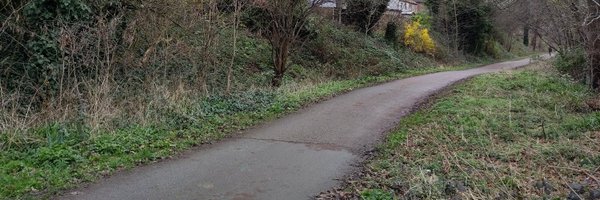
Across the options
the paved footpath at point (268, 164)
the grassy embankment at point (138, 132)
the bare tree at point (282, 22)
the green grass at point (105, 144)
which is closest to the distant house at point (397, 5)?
the bare tree at point (282, 22)

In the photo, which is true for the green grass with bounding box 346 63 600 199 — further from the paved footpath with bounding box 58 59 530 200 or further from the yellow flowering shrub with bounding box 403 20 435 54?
the yellow flowering shrub with bounding box 403 20 435 54

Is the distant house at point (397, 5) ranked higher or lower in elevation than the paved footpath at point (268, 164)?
higher

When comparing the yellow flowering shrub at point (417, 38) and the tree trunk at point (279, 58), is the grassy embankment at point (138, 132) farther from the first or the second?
the yellow flowering shrub at point (417, 38)

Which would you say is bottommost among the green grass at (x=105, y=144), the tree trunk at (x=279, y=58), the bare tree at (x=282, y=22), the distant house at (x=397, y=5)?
the green grass at (x=105, y=144)

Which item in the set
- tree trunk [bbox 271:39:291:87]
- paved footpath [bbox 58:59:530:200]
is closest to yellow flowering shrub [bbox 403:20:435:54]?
tree trunk [bbox 271:39:291:87]

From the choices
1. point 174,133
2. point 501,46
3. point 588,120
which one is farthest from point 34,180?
point 501,46

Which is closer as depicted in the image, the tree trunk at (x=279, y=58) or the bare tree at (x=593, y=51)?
the bare tree at (x=593, y=51)

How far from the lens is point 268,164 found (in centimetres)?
725

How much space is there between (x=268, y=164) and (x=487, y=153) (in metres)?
3.40

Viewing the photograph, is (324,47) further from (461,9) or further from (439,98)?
(461,9)

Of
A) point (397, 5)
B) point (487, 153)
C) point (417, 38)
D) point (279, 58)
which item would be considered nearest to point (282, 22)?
point (279, 58)

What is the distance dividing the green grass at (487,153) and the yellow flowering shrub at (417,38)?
65.2 feet

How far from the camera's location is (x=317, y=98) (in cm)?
1394

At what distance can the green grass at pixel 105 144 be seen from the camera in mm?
6107
